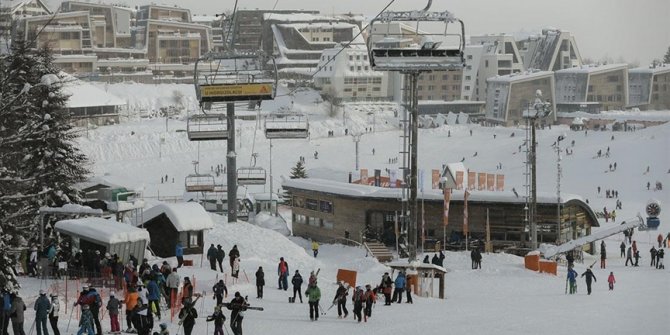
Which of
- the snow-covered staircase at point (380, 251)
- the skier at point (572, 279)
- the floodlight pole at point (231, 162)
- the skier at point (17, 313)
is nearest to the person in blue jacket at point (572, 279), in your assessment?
the skier at point (572, 279)

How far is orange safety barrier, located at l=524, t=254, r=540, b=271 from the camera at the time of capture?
34.3 m

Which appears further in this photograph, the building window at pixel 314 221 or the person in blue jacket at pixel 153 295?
the building window at pixel 314 221

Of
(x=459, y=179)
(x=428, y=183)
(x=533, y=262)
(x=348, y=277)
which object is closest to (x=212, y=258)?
(x=348, y=277)

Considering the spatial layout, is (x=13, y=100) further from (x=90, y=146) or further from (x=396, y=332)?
(x=90, y=146)

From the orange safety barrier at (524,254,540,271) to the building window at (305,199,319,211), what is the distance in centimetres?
1448

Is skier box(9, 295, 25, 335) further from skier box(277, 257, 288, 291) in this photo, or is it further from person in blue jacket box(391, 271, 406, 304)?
person in blue jacket box(391, 271, 406, 304)

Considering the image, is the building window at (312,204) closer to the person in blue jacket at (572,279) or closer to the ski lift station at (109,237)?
the person in blue jacket at (572,279)

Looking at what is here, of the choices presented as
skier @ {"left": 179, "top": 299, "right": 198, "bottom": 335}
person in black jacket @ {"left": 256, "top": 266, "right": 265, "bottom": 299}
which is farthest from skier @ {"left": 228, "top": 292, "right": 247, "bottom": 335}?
person in black jacket @ {"left": 256, "top": 266, "right": 265, "bottom": 299}

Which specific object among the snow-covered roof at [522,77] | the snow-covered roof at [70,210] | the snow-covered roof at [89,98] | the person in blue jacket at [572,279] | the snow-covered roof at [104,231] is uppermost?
the snow-covered roof at [522,77]

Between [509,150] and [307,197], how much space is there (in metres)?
50.7

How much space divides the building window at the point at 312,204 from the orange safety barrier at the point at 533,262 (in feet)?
47.5

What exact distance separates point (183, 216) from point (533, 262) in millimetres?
10445

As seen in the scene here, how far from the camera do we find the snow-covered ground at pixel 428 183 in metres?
23.4

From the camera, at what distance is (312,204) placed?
157 feet
